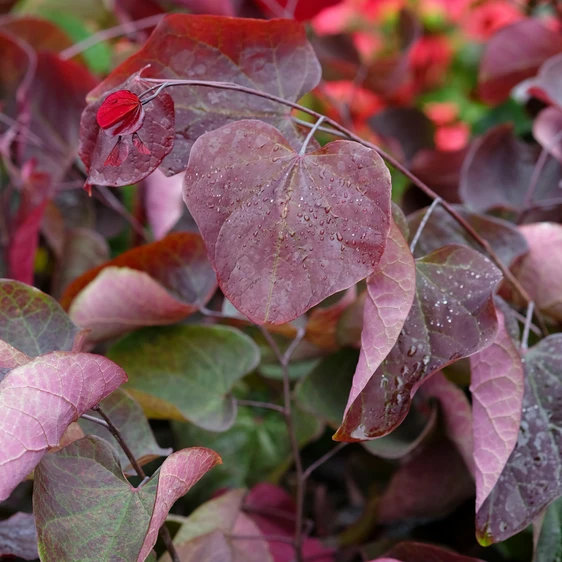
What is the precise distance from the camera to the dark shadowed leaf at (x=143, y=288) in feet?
1.34

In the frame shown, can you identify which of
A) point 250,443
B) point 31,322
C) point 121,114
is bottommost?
point 250,443

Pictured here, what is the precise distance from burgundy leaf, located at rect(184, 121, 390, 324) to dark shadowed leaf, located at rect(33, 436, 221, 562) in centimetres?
8

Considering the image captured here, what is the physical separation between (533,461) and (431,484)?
0.12m

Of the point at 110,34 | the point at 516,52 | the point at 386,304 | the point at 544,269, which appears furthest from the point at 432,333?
the point at 110,34

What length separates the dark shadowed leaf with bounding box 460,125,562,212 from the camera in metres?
0.55

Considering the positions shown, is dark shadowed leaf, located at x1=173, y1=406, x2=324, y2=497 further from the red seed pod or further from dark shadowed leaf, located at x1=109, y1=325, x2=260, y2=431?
the red seed pod

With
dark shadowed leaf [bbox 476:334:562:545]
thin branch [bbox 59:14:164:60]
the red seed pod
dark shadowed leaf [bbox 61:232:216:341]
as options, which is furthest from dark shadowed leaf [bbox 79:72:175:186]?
thin branch [bbox 59:14:164:60]

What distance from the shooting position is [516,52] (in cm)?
63

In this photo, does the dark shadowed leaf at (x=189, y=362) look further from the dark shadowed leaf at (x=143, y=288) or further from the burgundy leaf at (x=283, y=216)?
the burgundy leaf at (x=283, y=216)

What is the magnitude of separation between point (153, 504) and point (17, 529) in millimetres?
132

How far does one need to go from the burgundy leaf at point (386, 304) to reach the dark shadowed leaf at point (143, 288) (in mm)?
162

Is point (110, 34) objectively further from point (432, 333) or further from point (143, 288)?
point (432, 333)

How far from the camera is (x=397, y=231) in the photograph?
1.01 feet

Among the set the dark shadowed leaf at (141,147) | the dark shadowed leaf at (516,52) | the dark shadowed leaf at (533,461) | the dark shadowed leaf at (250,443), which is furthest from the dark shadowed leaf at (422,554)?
the dark shadowed leaf at (516,52)
